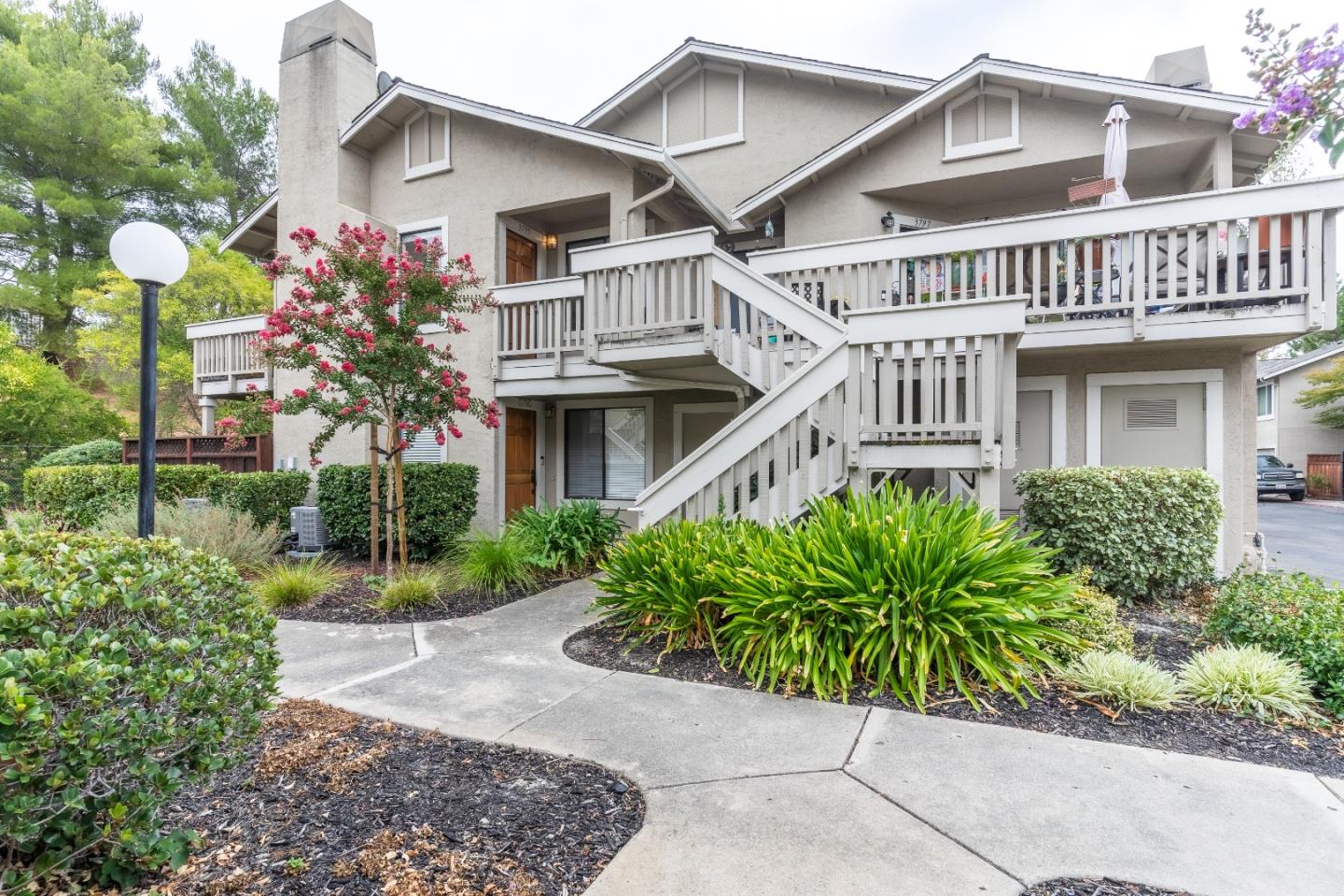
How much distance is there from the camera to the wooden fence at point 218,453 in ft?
35.0

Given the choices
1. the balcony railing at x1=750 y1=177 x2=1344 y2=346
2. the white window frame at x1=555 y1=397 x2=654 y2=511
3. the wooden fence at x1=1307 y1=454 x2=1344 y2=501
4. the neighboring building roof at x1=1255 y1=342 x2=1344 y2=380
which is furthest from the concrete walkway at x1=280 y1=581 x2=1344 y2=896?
the neighboring building roof at x1=1255 y1=342 x2=1344 y2=380

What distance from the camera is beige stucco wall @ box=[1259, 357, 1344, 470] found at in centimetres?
2312

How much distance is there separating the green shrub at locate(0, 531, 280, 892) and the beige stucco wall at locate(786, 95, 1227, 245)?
878cm

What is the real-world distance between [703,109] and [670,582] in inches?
360

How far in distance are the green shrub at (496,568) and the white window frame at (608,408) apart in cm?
311

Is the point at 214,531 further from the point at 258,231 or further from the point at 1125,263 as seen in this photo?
the point at 1125,263

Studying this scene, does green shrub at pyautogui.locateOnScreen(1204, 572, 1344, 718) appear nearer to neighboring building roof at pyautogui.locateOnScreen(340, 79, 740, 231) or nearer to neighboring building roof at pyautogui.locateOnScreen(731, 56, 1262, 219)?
neighboring building roof at pyautogui.locateOnScreen(731, 56, 1262, 219)

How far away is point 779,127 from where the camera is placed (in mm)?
10180

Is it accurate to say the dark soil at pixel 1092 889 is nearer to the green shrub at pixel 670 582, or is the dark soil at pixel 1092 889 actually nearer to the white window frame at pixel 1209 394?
the green shrub at pixel 670 582

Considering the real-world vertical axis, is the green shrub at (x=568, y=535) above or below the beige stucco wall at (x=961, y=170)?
below

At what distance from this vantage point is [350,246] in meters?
6.42

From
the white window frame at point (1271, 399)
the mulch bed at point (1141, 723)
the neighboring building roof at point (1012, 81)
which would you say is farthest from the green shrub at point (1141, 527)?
the white window frame at point (1271, 399)

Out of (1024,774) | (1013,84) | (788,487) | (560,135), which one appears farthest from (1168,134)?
(1024,774)

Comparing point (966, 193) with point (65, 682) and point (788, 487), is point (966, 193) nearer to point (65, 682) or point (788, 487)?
point (788, 487)
